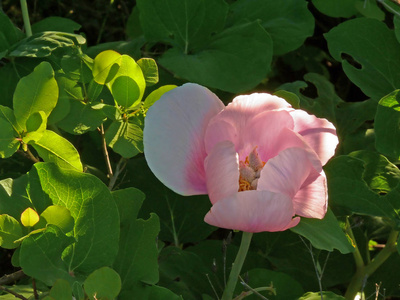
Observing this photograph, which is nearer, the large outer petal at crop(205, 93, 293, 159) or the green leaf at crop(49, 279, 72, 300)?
the green leaf at crop(49, 279, 72, 300)

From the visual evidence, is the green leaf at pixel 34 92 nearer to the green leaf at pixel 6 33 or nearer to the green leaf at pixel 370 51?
the green leaf at pixel 6 33

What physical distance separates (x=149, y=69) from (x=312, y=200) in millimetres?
338

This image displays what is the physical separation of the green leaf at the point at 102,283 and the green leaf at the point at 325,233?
24 centimetres

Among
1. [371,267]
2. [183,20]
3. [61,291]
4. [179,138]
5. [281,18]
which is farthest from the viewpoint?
[281,18]

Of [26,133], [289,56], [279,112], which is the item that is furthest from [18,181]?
[289,56]

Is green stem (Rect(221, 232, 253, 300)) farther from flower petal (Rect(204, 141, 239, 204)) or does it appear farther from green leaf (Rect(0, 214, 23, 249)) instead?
green leaf (Rect(0, 214, 23, 249))

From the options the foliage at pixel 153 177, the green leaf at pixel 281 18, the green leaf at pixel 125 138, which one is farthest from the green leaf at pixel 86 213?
the green leaf at pixel 281 18

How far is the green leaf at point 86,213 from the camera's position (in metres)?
0.88

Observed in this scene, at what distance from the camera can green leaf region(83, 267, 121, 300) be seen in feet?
2.61

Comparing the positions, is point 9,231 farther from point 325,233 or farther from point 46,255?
point 325,233

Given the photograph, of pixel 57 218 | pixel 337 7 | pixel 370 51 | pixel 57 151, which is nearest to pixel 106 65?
pixel 57 151

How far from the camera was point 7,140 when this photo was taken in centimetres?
95

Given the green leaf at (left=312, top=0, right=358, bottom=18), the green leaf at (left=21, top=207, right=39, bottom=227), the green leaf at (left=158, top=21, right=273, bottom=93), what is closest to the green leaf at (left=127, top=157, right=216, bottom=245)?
the green leaf at (left=158, top=21, right=273, bottom=93)

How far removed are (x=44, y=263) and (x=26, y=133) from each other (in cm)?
20
